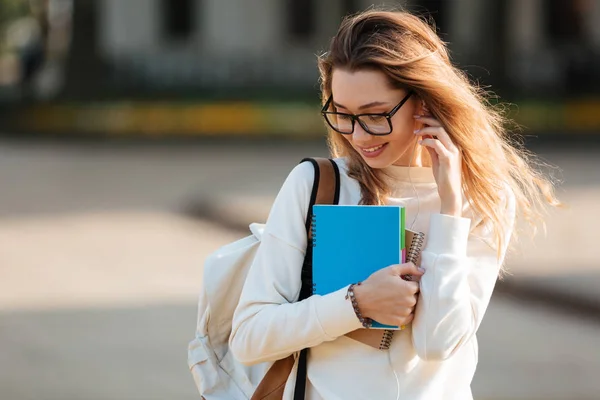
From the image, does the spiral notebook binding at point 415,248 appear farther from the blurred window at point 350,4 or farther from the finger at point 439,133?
the blurred window at point 350,4

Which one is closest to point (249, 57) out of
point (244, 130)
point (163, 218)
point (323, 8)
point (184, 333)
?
point (323, 8)

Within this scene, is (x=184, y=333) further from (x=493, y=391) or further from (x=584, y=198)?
(x=584, y=198)

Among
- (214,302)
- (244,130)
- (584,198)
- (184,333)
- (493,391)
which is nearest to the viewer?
(214,302)

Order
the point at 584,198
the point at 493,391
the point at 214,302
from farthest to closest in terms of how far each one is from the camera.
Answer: the point at 584,198
the point at 493,391
the point at 214,302

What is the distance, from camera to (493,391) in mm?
5887

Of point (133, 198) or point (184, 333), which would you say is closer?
point (184, 333)

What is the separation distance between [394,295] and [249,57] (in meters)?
25.4

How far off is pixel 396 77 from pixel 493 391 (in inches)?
147

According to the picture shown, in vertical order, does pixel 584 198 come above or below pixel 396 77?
below

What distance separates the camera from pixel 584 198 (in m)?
13.5

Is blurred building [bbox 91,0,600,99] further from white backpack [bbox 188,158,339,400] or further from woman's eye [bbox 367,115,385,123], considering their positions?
woman's eye [bbox 367,115,385,123]

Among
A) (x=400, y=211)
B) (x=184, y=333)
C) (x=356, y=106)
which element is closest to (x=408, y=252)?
(x=400, y=211)

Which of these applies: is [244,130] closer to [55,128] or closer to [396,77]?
[55,128]

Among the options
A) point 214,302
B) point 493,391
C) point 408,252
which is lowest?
point 493,391
